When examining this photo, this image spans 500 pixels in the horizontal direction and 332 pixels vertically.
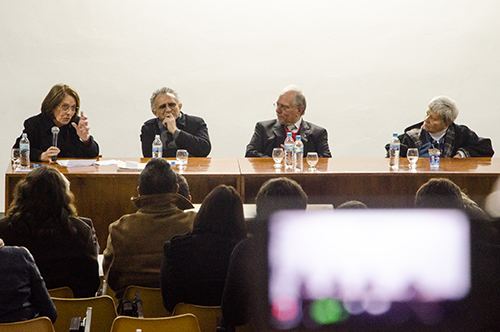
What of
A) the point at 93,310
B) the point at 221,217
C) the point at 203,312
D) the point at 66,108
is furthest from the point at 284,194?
the point at 66,108

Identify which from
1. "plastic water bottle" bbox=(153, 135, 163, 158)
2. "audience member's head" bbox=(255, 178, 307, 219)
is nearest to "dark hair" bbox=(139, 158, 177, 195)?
"audience member's head" bbox=(255, 178, 307, 219)

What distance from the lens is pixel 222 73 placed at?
18.0ft

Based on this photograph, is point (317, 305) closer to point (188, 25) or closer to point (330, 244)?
point (330, 244)

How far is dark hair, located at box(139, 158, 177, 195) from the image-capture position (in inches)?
90.8

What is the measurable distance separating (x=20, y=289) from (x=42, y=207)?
0.47 meters

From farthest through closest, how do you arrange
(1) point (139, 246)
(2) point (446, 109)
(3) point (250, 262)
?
(2) point (446, 109) < (1) point (139, 246) < (3) point (250, 262)

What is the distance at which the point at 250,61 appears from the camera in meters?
5.49

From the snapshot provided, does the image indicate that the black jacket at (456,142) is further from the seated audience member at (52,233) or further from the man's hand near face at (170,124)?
the seated audience member at (52,233)

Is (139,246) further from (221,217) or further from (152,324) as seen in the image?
(152,324)

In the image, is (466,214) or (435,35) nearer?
(466,214)

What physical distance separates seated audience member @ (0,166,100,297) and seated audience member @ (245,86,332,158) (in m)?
2.11

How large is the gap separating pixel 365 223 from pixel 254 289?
0.23 m

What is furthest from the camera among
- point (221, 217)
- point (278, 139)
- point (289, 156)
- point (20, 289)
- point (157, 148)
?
point (278, 139)

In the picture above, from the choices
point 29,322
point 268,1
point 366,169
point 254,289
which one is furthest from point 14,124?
point 254,289
